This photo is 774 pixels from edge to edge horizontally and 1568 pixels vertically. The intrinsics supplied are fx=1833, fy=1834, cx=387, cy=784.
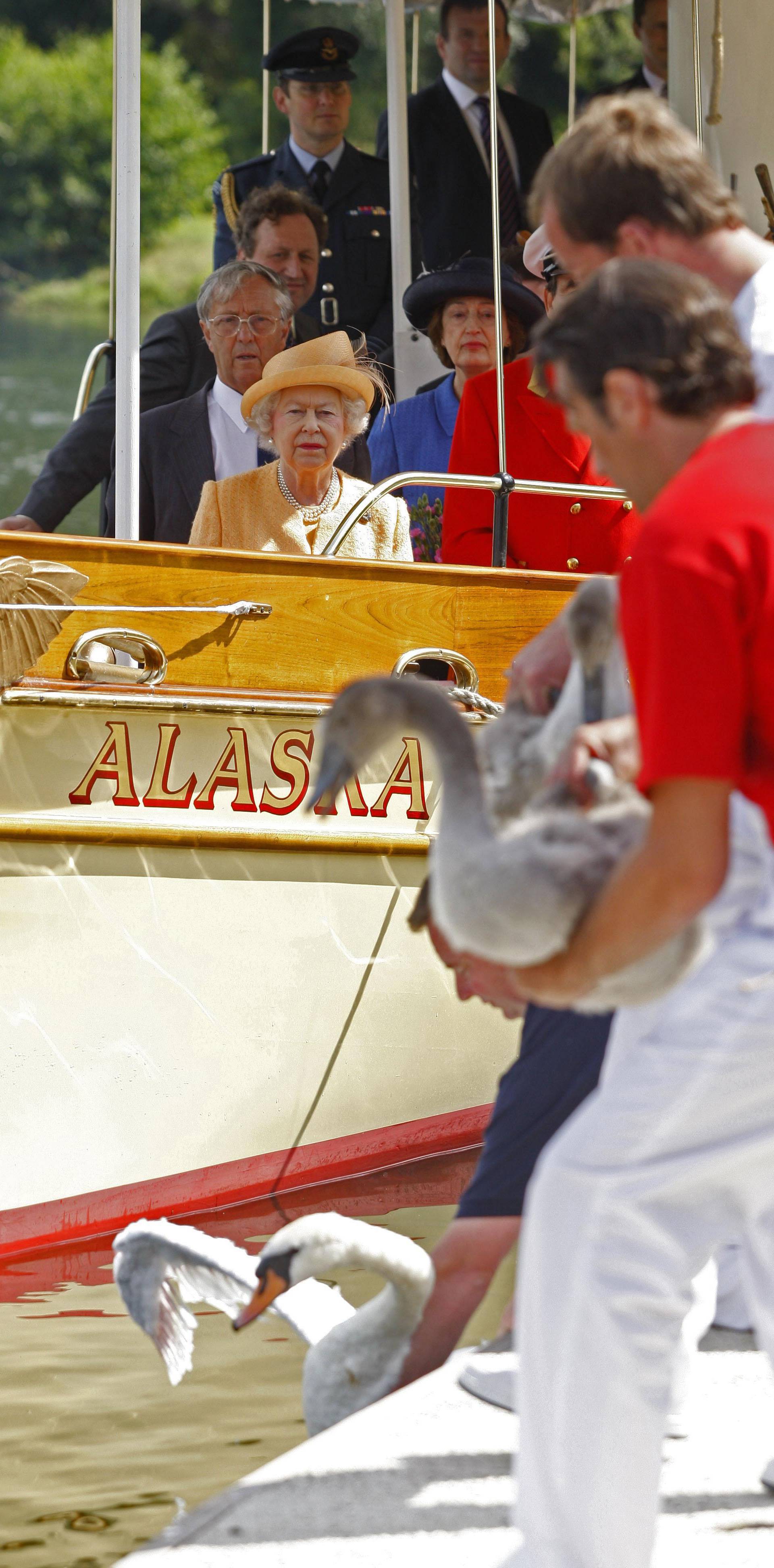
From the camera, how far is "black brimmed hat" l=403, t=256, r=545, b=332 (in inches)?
182

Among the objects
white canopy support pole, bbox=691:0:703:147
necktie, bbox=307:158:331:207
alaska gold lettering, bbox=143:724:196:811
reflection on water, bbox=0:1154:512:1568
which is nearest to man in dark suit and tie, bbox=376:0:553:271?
necktie, bbox=307:158:331:207

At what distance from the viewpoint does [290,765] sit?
403cm

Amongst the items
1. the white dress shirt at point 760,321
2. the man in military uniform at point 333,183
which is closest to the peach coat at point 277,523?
the man in military uniform at point 333,183

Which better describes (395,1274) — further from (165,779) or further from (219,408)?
(219,408)

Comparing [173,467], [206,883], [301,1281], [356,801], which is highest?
[173,467]

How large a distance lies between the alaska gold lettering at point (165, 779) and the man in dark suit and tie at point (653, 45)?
332 cm

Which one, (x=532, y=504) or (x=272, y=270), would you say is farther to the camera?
(x=272, y=270)

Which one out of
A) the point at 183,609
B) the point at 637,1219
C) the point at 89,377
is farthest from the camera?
the point at 89,377

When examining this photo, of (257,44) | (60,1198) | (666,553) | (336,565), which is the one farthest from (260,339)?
(257,44)

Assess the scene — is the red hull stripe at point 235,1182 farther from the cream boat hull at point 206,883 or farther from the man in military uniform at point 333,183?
the man in military uniform at point 333,183

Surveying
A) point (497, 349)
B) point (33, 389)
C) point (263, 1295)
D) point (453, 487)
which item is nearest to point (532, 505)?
point (453, 487)

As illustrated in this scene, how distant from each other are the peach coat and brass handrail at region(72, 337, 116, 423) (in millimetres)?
633

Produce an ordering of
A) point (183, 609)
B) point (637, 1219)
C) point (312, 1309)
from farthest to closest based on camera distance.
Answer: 1. point (183, 609)
2. point (312, 1309)
3. point (637, 1219)

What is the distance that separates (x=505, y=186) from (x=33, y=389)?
27.5 metres
